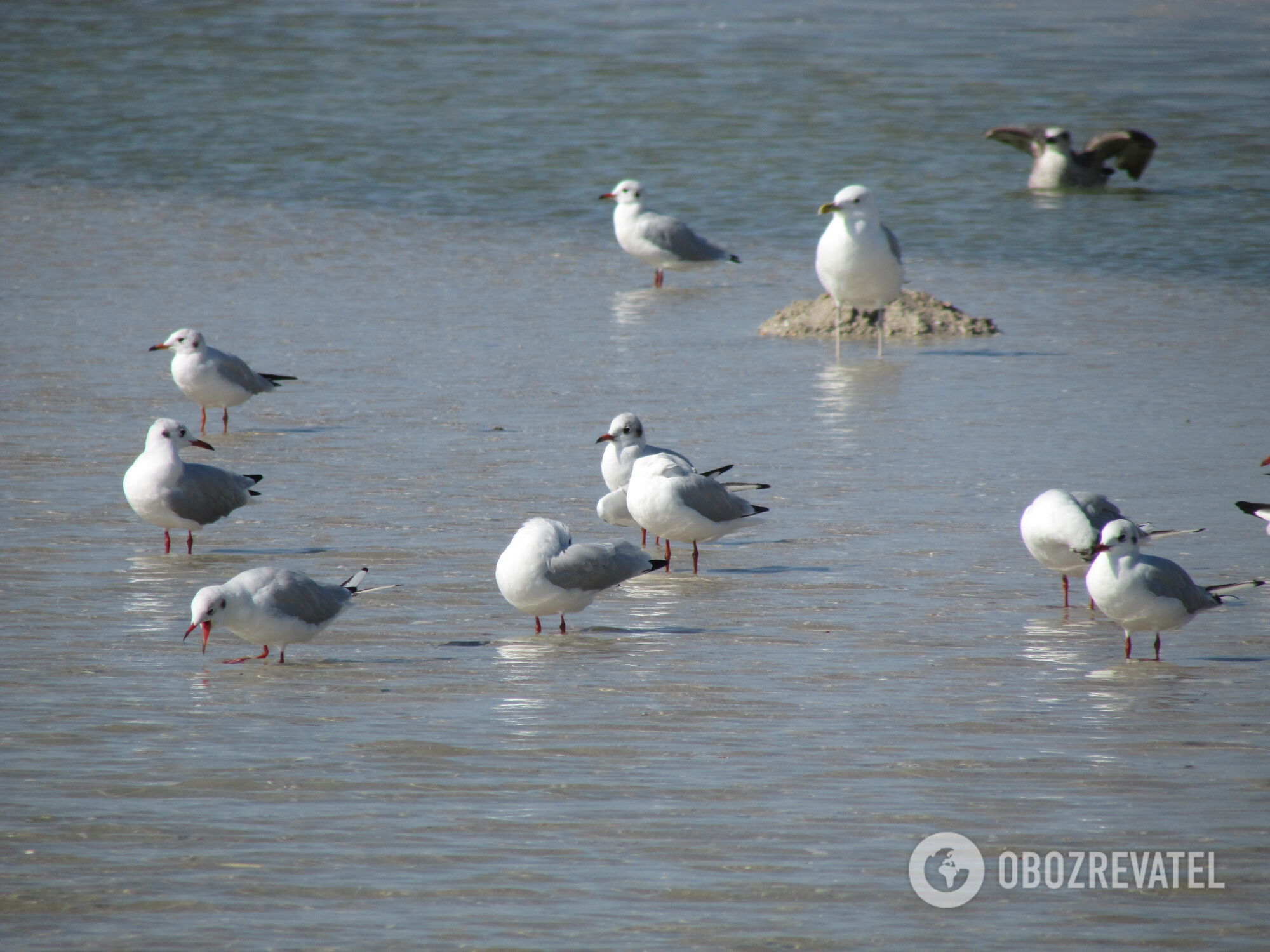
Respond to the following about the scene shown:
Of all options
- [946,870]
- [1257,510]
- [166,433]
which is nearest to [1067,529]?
[1257,510]

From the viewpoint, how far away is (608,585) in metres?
8.24

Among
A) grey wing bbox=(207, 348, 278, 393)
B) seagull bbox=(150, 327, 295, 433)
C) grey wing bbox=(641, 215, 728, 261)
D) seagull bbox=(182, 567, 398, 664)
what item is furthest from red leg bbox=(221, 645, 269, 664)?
grey wing bbox=(641, 215, 728, 261)

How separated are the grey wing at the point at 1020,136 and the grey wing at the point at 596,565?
19.3 metres

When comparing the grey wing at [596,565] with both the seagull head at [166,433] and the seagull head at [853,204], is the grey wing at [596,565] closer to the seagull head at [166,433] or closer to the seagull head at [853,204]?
the seagull head at [166,433]

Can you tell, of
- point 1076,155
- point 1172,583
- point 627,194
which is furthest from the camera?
point 1076,155

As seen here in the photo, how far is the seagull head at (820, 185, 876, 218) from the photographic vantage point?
16.2 m

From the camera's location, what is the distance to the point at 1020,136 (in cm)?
2650

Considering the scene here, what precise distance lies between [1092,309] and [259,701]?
12073 mm

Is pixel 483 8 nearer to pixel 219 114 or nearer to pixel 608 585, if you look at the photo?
pixel 219 114

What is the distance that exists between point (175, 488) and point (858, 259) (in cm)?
782

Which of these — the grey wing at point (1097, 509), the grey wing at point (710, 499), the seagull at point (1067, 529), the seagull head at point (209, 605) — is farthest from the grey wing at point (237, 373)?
the grey wing at point (1097, 509)

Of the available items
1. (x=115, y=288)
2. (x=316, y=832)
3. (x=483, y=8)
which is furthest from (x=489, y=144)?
(x=316, y=832)

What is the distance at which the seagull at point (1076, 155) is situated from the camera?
25.9 metres

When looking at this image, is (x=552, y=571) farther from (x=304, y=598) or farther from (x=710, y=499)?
(x=710, y=499)
